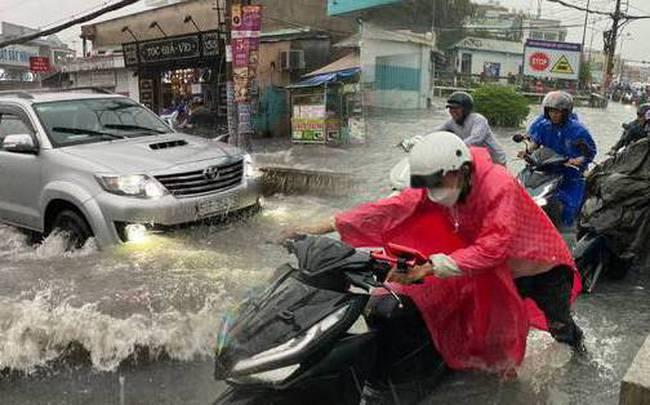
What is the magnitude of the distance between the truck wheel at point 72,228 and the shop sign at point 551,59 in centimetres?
2802

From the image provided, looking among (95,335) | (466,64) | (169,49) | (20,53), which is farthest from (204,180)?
(20,53)

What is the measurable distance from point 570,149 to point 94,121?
4.87 m

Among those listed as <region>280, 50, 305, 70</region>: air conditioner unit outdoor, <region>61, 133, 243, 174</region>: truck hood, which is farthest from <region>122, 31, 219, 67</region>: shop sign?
<region>61, 133, 243, 174</region>: truck hood

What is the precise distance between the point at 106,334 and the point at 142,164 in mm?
2028

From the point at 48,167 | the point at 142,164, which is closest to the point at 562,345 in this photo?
the point at 142,164

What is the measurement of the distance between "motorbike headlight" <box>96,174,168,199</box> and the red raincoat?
10.3 feet

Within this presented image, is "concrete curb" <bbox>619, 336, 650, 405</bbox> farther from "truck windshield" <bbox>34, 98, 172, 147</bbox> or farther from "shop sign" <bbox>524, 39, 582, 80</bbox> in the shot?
"shop sign" <bbox>524, 39, 582, 80</bbox>

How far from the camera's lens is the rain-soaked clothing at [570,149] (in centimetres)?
612

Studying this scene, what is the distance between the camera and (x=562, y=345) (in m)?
3.94

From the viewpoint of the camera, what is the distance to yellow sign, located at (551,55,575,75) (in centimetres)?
3095

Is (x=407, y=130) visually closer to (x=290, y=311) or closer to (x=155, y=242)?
(x=155, y=242)

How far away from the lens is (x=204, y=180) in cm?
613

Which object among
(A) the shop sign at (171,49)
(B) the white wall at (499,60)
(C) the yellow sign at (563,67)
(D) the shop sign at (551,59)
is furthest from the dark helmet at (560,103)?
(B) the white wall at (499,60)

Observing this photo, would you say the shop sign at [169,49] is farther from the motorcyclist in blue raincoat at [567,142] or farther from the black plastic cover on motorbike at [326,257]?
the black plastic cover on motorbike at [326,257]
